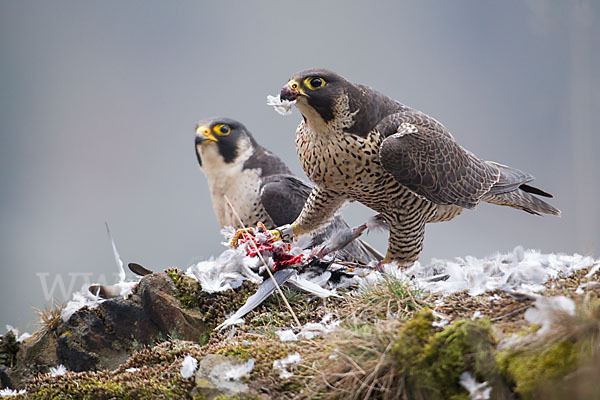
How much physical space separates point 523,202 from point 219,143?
1929 millimetres

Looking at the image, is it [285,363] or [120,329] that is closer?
[285,363]

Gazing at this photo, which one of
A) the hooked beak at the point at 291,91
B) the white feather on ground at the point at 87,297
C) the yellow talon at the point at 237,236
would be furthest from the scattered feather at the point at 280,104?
the white feather on ground at the point at 87,297

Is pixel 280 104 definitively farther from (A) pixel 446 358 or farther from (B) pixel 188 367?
(A) pixel 446 358

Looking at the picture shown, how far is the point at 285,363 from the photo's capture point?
1621 millimetres

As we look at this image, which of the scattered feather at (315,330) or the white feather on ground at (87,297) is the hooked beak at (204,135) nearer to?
the white feather on ground at (87,297)

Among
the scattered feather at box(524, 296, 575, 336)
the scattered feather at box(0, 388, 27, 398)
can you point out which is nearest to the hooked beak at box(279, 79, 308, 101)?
the scattered feather at box(524, 296, 575, 336)

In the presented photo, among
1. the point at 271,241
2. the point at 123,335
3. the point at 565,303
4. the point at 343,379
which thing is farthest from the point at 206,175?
the point at 565,303

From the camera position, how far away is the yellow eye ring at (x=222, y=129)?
3555 millimetres

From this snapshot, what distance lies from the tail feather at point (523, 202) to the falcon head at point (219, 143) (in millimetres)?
1630

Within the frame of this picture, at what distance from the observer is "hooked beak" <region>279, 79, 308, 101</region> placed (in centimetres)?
232

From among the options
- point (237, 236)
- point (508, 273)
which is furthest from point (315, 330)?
point (237, 236)

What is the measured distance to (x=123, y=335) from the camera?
2.31 m

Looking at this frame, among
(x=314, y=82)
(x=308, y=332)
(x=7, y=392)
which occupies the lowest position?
(x=7, y=392)

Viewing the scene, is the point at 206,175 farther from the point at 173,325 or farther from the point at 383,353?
the point at 383,353
